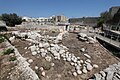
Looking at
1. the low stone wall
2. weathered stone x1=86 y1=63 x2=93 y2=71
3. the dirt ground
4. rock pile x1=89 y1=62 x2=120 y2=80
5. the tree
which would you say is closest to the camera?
the low stone wall

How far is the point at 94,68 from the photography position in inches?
467

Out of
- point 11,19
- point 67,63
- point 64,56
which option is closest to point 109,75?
point 67,63

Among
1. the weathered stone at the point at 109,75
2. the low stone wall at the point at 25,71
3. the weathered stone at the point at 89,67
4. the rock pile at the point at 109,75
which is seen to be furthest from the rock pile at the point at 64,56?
the weathered stone at the point at 109,75

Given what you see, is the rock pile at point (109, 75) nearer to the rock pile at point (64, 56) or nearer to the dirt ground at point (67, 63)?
the dirt ground at point (67, 63)

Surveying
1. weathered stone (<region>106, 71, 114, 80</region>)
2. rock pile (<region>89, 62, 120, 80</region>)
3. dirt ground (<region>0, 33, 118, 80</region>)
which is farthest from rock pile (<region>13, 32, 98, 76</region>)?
weathered stone (<region>106, 71, 114, 80</region>)

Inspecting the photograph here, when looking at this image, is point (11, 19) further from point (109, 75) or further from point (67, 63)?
point (109, 75)

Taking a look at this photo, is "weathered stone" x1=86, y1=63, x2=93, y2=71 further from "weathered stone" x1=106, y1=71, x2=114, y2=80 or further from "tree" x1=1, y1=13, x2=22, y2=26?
"tree" x1=1, y1=13, x2=22, y2=26

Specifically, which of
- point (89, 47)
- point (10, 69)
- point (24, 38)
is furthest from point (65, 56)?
point (24, 38)

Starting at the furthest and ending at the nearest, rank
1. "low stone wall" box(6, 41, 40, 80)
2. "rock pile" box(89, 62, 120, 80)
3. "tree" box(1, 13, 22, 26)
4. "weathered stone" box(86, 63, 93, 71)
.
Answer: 1. "tree" box(1, 13, 22, 26)
2. "weathered stone" box(86, 63, 93, 71)
3. "rock pile" box(89, 62, 120, 80)
4. "low stone wall" box(6, 41, 40, 80)

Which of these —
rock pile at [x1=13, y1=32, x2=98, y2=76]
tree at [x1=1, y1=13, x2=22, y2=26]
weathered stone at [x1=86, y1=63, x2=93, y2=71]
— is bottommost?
weathered stone at [x1=86, y1=63, x2=93, y2=71]

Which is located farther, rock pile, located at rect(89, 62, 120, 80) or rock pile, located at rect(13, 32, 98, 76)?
rock pile, located at rect(13, 32, 98, 76)

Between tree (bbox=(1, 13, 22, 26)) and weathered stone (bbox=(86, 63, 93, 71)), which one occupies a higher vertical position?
tree (bbox=(1, 13, 22, 26))

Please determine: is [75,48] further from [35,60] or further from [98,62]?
[35,60]

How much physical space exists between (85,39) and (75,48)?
2.93m
